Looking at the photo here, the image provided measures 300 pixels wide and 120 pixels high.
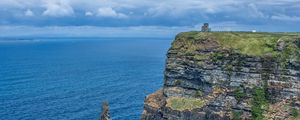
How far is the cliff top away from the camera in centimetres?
8006

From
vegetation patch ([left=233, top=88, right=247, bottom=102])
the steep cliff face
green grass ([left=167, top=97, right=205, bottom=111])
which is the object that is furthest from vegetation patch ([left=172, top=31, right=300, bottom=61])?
green grass ([left=167, top=97, right=205, bottom=111])

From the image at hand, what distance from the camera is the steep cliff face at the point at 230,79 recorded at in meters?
76.8

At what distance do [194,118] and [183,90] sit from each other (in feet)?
23.4

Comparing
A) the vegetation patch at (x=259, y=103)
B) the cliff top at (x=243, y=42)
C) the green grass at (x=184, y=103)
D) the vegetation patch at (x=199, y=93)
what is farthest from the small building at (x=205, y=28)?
the vegetation patch at (x=259, y=103)

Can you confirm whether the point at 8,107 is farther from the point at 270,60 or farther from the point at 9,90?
the point at 270,60

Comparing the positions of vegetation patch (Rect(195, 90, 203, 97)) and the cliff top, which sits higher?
the cliff top

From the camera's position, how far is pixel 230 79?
81.6m

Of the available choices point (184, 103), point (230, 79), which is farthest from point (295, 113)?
point (184, 103)

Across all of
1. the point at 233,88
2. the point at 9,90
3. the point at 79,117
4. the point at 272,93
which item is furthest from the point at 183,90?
the point at 9,90

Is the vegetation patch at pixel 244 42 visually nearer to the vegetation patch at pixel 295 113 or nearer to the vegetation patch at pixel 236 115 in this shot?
the vegetation patch at pixel 295 113

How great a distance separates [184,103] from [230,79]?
10183mm

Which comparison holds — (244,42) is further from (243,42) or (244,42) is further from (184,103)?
(184,103)

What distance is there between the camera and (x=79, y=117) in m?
119

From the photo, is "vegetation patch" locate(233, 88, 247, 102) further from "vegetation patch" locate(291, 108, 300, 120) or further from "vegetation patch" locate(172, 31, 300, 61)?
"vegetation patch" locate(291, 108, 300, 120)
